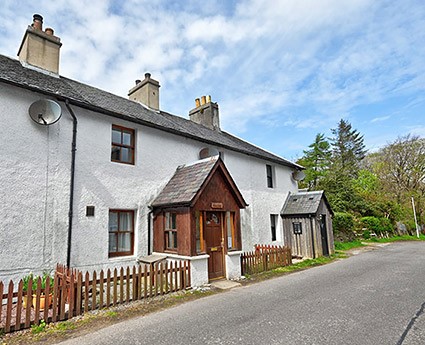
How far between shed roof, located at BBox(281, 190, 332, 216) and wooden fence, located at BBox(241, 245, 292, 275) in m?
3.95

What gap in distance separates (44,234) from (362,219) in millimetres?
29592

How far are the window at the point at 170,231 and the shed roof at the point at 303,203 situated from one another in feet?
31.3

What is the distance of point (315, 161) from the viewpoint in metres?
37.2

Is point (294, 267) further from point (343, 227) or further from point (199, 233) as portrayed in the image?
point (343, 227)

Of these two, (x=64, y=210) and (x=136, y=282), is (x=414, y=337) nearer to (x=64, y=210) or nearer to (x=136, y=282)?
(x=136, y=282)

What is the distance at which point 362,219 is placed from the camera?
29094 millimetres

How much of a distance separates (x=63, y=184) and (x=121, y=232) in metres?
2.82

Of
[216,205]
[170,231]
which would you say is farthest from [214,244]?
[170,231]

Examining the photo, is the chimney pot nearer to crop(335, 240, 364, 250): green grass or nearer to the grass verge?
the grass verge

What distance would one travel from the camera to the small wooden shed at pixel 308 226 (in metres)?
16.5

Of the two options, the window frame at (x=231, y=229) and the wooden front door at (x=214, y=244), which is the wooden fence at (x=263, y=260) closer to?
the window frame at (x=231, y=229)

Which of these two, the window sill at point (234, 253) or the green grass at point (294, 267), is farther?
the green grass at point (294, 267)

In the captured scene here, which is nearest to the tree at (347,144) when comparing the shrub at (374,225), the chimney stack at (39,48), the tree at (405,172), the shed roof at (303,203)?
the tree at (405,172)

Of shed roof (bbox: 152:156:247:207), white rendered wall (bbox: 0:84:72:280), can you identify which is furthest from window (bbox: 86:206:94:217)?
shed roof (bbox: 152:156:247:207)
